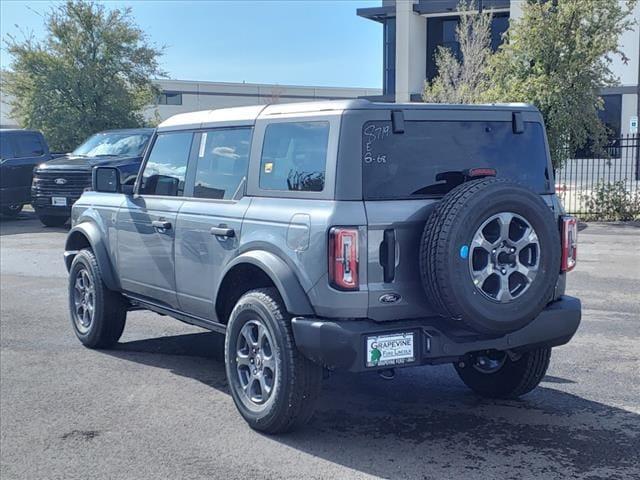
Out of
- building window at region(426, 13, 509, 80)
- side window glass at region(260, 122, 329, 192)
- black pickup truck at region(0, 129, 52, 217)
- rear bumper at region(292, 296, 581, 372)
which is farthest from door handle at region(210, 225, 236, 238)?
building window at region(426, 13, 509, 80)

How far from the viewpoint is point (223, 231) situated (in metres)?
5.51

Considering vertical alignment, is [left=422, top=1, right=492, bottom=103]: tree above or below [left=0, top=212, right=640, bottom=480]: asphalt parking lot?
above

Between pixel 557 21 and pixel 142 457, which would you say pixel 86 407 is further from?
pixel 557 21

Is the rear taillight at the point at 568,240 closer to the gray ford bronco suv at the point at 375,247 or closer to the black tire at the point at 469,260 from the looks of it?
the gray ford bronco suv at the point at 375,247

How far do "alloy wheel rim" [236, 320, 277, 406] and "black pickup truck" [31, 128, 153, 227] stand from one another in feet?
36.4

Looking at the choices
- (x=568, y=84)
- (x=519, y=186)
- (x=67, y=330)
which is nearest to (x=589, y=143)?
(x=568, y=84)

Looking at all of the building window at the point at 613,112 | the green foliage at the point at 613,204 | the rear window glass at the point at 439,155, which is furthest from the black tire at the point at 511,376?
the building window at the point at 613,112

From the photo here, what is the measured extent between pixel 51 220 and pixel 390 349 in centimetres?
1495

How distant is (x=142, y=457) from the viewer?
16.0ft

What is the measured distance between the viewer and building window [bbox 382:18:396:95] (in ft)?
126

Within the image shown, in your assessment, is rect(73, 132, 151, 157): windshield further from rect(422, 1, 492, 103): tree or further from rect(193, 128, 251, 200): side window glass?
rect(422, 1, 492, 103): tree

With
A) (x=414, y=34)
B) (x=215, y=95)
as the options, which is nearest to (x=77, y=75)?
(x=414, y=34)

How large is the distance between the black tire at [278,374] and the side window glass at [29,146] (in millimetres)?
15861

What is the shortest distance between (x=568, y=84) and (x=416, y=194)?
13360 mm
